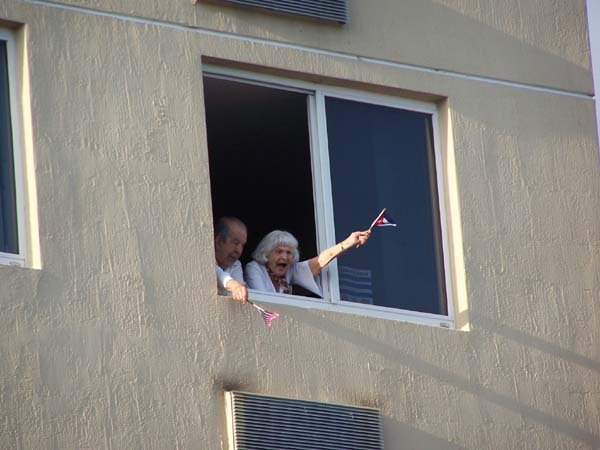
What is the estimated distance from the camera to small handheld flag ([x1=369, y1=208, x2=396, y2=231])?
49.6 ft

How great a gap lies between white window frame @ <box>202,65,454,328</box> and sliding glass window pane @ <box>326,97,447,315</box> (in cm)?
5

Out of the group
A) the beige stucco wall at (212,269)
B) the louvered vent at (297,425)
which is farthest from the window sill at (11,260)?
the louvered vent at (297,425)

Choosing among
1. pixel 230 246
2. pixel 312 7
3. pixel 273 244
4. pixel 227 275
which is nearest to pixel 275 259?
pixel 273 244

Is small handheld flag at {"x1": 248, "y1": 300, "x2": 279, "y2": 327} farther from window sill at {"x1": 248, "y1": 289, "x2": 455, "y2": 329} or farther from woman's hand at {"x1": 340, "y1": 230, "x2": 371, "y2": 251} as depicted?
woman's hand at {"x1": 340, "y1": 230, "x2": 371, "y2": 251}

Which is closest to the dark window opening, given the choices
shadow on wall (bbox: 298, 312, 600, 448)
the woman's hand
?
the woman's hand

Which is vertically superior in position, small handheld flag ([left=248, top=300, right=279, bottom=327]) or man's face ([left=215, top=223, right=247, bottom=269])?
man's face ([left=215, top=223, right=247, bottom=269])

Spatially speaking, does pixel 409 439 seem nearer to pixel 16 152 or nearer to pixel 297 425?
pixel 297 425

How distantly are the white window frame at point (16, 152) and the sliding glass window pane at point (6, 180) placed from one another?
2 centimetres

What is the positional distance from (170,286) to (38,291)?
41.3 inches

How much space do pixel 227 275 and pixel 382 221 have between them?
5.00ft

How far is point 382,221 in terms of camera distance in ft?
49.7

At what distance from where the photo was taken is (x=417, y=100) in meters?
15.7

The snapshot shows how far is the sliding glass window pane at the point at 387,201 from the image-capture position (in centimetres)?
1507

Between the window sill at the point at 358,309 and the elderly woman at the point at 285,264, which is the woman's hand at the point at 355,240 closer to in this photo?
the elderly woman at the point at 285,264
